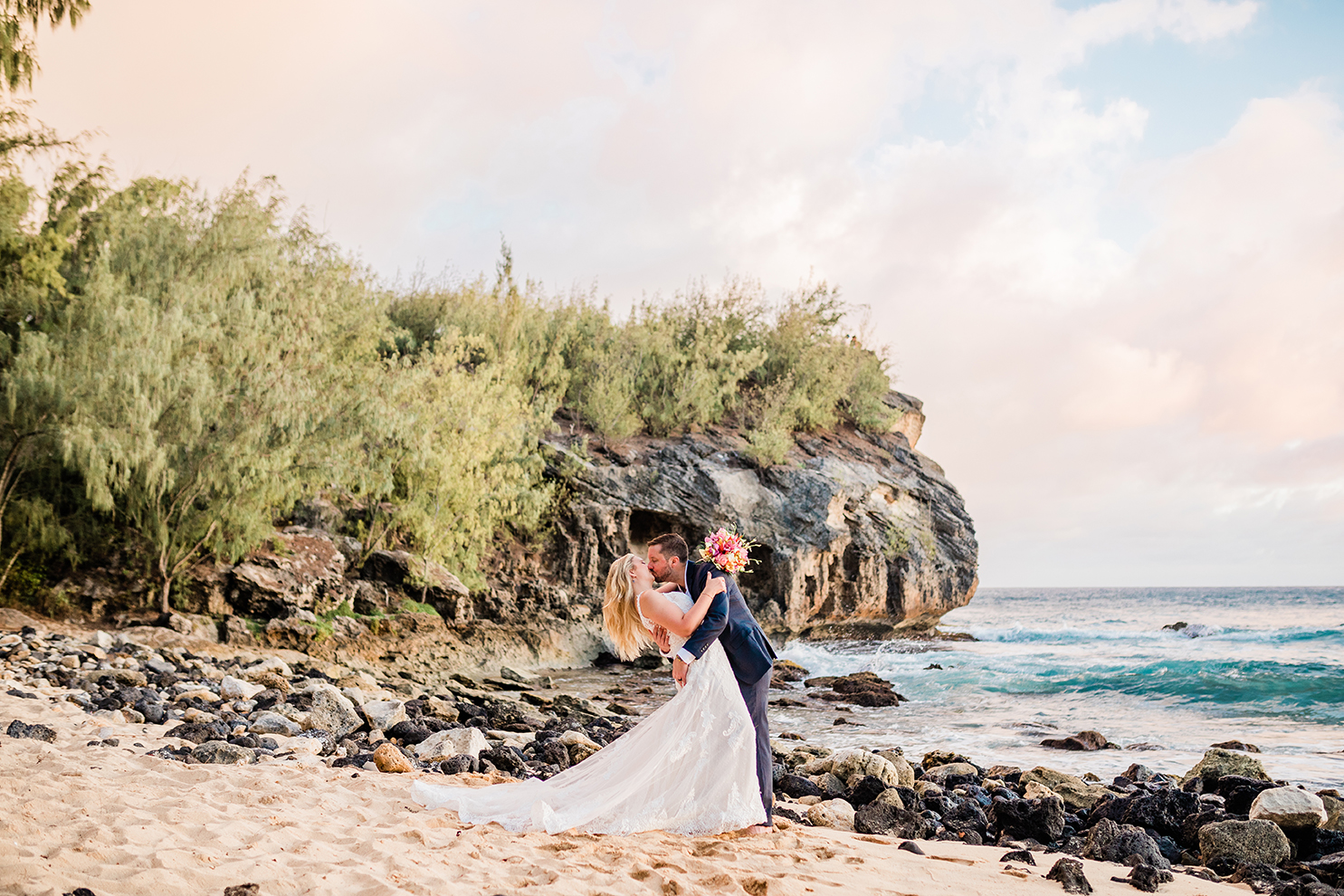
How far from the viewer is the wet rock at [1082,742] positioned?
11938 millimetres

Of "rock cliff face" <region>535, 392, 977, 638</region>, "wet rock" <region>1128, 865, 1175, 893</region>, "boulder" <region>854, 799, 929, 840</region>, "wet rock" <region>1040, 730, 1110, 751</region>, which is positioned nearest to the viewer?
"wet rock" <region>1128, 865, 1175, 893</region>

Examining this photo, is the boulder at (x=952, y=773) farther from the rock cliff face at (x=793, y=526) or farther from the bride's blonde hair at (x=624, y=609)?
the rock cliff face at (x=793, y=526)

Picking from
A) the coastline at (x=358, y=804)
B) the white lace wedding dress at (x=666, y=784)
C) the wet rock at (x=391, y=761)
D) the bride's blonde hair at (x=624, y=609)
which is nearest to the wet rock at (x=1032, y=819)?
the coastline at (x=358, y=804)

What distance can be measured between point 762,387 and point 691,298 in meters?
4.43

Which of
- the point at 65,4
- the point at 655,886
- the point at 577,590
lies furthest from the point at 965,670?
the point at 65,4

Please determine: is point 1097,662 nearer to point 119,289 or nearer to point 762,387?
point 762,387

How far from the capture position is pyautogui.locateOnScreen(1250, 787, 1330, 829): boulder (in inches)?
259

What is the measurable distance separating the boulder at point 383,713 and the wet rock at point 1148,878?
7.39 metres

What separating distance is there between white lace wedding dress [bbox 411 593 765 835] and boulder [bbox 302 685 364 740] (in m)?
3.57

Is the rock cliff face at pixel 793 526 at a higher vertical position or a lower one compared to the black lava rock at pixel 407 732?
higher

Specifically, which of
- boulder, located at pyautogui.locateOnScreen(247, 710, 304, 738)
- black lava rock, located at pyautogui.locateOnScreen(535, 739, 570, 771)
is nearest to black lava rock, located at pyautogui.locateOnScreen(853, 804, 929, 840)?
black lava rock, located at pyautogui.locateOnScreen(535, 739, 570, 771)

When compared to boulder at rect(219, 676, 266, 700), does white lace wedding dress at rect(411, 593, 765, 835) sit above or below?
above

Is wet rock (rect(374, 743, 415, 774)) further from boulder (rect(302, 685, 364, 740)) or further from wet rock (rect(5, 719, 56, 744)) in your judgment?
wet rock (rect(5, 719, 56, 744))

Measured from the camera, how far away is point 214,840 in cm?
435
